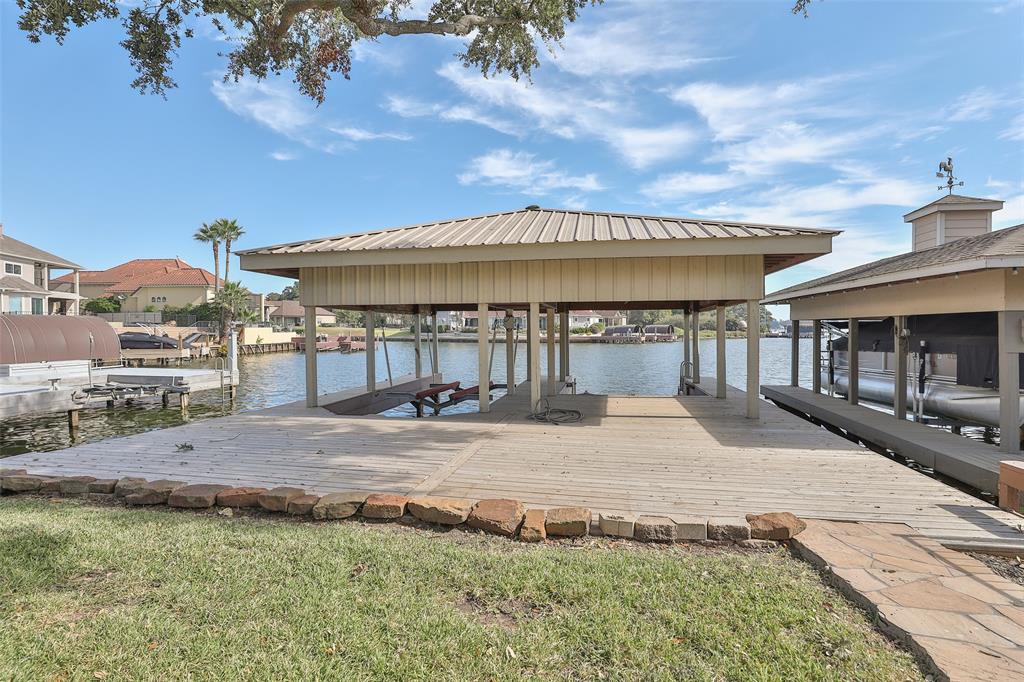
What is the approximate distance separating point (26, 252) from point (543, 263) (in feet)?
115

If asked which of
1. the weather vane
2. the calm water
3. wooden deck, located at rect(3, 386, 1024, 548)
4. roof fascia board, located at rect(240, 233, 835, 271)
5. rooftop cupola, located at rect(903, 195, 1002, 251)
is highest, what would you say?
the weather vane

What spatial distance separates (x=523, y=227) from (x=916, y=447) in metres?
7.27

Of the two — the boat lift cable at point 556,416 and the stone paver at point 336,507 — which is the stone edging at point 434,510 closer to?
the stone paver at point 336,507

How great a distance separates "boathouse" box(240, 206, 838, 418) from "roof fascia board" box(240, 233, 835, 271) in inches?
0.6

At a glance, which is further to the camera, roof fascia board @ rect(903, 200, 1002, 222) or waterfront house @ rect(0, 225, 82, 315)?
waterfront house @ rect(0, 225, 82, 315)

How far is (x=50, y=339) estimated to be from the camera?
16.9 m

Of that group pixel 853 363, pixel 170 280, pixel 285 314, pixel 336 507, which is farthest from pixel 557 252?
pixel 285 314

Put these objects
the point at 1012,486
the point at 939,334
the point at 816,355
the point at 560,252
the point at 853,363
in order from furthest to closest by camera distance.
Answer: the point at 816,355
the point at 853,363
the point at 939,334
the point at 560,252
the point at 1012,486

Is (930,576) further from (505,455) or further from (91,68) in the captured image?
(91,68)

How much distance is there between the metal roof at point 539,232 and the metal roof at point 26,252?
95.8 ft

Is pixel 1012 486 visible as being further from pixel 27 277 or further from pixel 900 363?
pixel 27 277

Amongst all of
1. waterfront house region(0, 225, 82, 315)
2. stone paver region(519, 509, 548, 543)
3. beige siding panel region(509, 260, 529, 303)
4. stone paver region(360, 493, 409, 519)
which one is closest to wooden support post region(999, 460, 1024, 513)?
stone paver region(519, 509, 548, 543)

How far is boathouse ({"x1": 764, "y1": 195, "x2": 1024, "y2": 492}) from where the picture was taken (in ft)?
19.5

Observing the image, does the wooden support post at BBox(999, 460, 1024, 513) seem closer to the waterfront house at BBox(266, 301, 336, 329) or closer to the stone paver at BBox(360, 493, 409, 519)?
the stone paver at BBox(360, 493, 409, 519)
